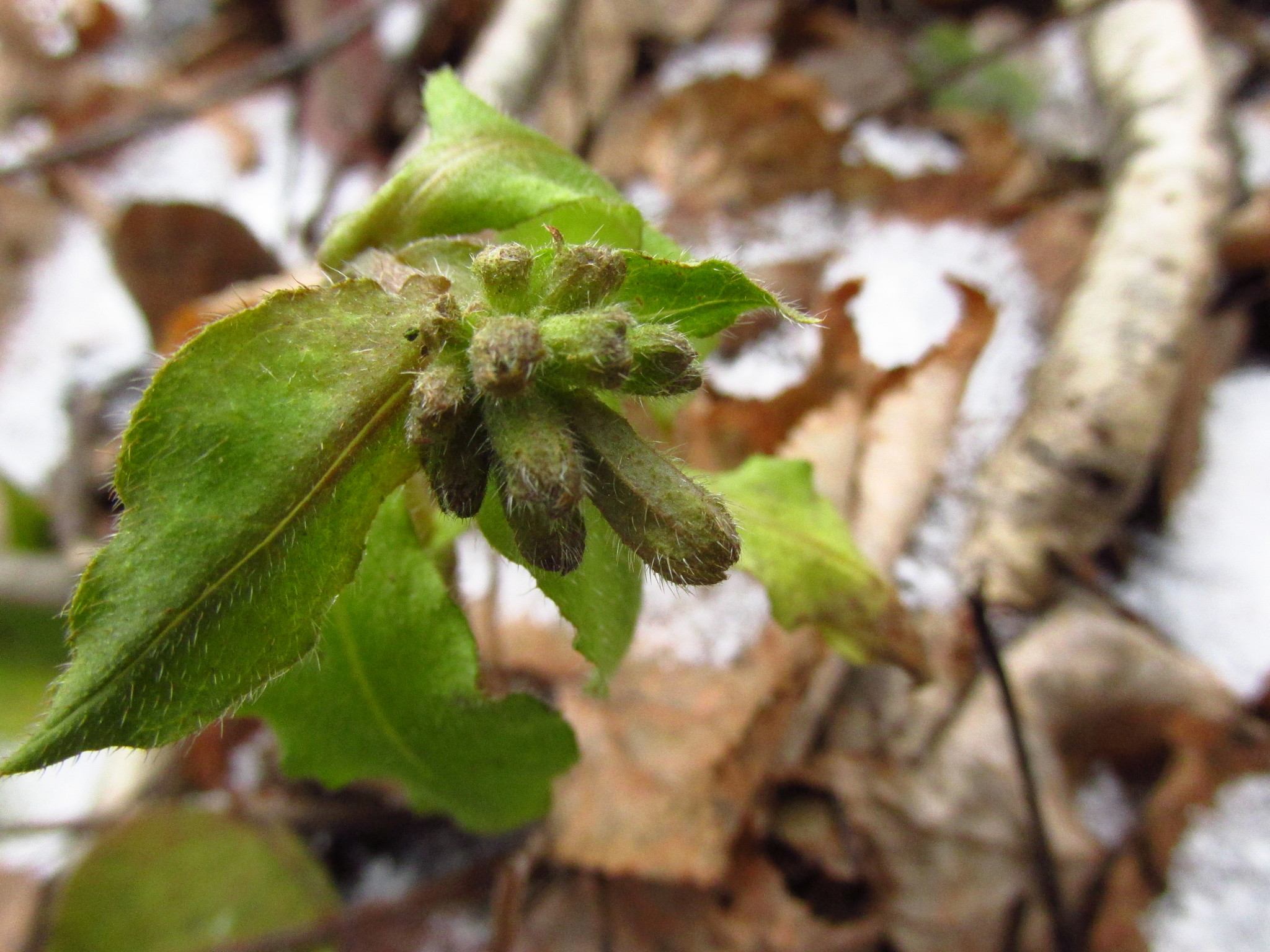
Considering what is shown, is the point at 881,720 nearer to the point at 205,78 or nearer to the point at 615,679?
the point at 615,679

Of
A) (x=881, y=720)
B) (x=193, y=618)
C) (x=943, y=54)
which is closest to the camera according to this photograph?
→ (x=193, y=618)

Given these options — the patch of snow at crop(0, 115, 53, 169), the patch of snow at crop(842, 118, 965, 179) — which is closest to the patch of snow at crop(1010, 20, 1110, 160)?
the patch of snow at crop(842, 118, 965, 179)

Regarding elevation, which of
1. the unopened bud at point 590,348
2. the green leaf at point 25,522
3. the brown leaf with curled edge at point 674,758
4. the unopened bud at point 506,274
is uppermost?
the unopened bud at point 506,274

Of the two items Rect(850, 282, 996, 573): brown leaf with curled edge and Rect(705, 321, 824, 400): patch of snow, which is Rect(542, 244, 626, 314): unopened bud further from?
Rect(705, 321, 824, 400): patch of snow

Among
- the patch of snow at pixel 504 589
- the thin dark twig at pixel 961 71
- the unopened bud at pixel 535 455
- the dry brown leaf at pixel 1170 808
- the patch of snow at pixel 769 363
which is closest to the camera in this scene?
the unopened bud at pixel 535 455

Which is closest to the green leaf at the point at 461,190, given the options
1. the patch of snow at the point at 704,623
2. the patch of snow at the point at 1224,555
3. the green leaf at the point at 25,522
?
the patch of snow at the point at 704,623

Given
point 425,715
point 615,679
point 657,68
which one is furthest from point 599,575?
point 657,68

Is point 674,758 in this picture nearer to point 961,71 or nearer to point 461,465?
point 461,465

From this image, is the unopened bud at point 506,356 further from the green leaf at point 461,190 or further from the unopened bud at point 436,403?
the green leaf at point 461,190
